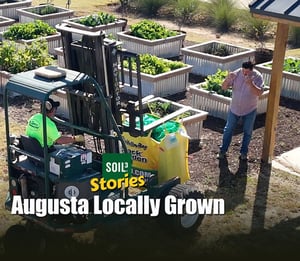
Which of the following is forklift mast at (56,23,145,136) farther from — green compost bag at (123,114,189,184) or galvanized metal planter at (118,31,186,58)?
galvanized metal planter at (118,31,186,58)

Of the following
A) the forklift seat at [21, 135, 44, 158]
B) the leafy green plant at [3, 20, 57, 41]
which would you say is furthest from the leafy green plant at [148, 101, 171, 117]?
the leafy green plant at [3, 20, 57, 41]

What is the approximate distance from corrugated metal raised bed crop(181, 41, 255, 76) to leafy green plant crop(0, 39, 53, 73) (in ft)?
9.87

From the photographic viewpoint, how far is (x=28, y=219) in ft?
24.6

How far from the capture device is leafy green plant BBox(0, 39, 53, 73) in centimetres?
1262

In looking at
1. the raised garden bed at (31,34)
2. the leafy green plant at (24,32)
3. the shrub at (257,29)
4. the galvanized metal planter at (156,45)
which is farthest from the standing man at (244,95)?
the shrub at (257,29)

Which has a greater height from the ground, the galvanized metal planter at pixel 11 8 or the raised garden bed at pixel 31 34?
the raised garden bed at pixel 31 34

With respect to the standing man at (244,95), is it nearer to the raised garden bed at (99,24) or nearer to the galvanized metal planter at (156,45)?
the galvanized metal planter at (156,45)

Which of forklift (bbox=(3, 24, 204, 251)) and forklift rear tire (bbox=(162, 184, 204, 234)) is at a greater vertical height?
forklift (bbox=(3, 24, 204, 251))

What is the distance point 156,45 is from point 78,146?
7228 mm

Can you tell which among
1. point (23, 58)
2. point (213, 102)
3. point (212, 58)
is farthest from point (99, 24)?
point (213, 102)

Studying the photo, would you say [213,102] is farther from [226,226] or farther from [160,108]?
[226,226]

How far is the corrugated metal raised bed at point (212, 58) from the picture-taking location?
13719 millimetres

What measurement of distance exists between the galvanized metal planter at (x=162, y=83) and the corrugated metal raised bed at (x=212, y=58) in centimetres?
85

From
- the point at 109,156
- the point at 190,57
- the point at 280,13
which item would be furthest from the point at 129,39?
the point at 109,156
